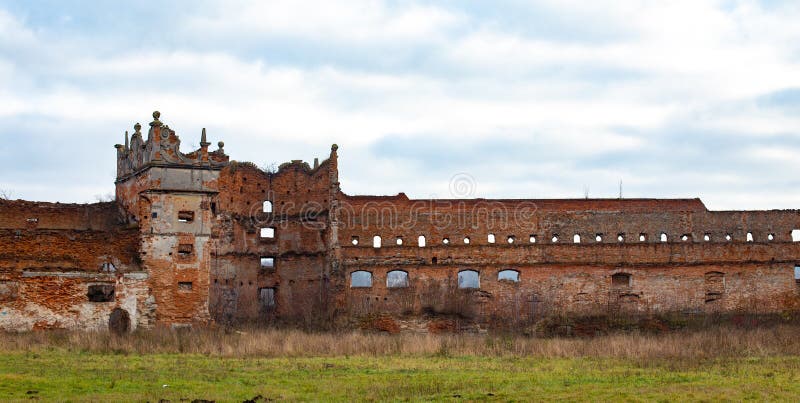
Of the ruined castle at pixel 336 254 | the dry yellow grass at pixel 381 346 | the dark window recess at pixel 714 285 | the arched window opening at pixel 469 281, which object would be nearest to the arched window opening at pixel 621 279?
the ruined castle at pixel 336 254

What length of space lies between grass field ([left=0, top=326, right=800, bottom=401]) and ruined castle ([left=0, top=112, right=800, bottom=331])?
2716 millimetres

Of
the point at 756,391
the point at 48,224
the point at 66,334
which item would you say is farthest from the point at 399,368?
the point at 48,224

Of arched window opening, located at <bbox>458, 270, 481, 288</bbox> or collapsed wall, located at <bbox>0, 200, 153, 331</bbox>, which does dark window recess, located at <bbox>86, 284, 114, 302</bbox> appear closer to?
collapsed wall, located at <bbox>0, 200, 153, 331</bbox>

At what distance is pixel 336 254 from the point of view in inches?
1303

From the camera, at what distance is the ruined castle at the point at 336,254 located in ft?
86.1

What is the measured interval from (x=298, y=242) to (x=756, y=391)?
72.8 feet

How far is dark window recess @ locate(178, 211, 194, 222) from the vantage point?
27828 millimetres

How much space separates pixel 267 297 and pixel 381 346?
45.3 ft

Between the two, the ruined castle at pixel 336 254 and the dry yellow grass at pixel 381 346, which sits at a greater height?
the ruined castle at pixel 336 254

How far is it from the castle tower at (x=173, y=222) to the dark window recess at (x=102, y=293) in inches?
41.5

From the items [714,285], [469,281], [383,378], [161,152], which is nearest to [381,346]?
[383,378]

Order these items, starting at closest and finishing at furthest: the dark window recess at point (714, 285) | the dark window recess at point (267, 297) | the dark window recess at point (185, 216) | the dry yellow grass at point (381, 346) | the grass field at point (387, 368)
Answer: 1. the grass field at point (387, 368)
2. the dry yellow grass at point (381, 346)
3. the dark window recess at point (185, 216)
4. the dark window recess at point (714, 285)
5. the dark window recess at point (267, 297)

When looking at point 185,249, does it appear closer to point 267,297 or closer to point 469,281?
point 267,297

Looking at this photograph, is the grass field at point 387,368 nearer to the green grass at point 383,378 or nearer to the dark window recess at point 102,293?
the green grass at point 383,378
